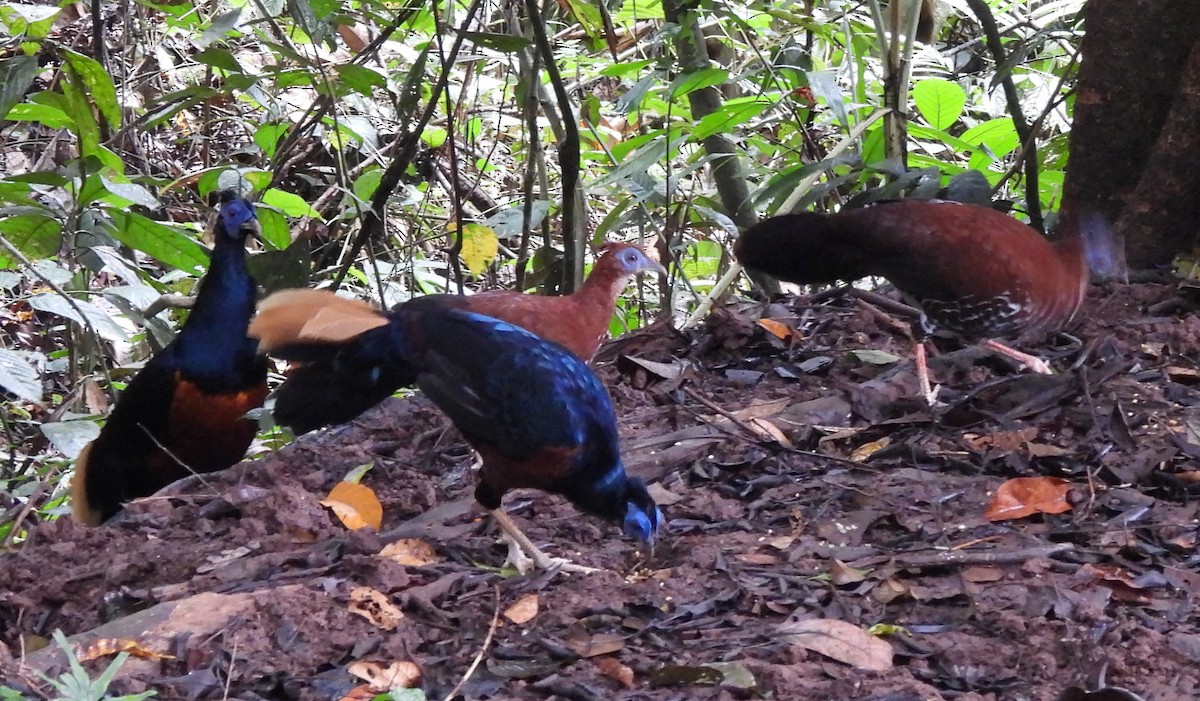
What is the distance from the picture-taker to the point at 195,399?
4137 millimetres

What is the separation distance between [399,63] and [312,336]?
4.59 metres

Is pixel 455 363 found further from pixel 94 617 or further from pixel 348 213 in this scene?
pixel 348 213

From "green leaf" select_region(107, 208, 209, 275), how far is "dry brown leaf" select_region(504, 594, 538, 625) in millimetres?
2152

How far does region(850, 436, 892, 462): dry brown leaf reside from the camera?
10.4ft

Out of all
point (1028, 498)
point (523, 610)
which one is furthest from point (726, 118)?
point (523, 610)

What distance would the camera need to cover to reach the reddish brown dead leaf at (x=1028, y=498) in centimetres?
269

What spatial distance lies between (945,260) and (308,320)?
1995mm

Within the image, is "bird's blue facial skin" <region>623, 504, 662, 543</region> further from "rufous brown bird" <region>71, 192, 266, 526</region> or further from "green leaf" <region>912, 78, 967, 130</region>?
"green leaf" <region>912, 78, 967, 130</region>

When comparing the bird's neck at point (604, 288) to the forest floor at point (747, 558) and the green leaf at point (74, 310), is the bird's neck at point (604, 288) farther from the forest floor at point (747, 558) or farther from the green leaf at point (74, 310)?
the green leaf at point (74, 310)

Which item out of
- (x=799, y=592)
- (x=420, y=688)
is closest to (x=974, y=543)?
(x=799, y=592)

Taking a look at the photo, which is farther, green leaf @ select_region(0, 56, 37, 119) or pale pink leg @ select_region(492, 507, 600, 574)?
green leaf @ select_region(0, 56, 37, 119)

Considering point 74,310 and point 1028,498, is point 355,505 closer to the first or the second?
point 74,310

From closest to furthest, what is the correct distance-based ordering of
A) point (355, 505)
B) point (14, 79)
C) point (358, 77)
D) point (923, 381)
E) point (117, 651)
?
point (117, 651)
point (355, 505)
point (14, 79)
point (923, 381)
point (358, 77)

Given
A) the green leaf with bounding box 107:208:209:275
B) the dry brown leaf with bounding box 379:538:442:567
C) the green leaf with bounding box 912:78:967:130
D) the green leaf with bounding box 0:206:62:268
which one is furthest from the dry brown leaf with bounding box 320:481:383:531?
the green leaf with bounding box 912:78:967:130
